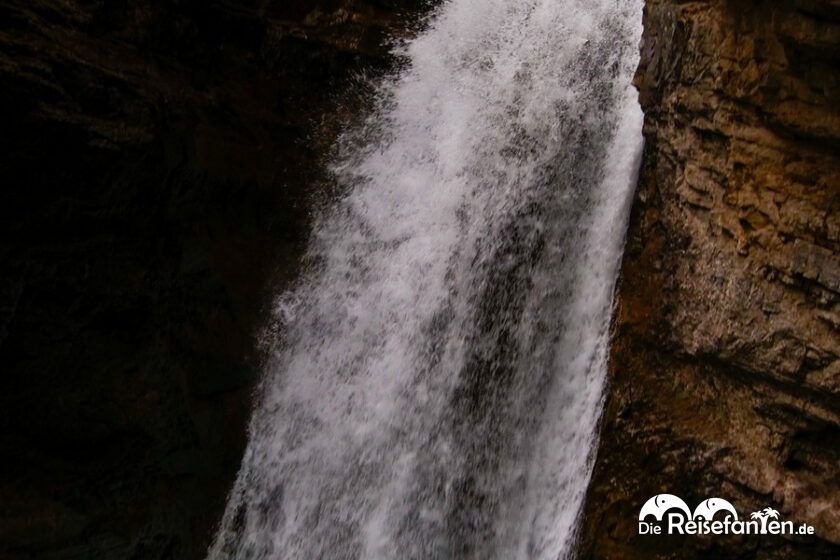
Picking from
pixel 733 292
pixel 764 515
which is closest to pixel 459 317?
pixel 733 292

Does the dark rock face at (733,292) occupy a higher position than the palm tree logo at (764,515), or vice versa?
the dark rock face at (733,292)

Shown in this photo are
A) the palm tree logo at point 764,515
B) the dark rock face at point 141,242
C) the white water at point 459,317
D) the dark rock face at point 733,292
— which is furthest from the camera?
the white water at point 459,317

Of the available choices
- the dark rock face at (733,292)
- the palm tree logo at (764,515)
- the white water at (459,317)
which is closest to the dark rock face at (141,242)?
the white water at (459,317)

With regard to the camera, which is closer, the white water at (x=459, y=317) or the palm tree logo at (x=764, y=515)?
the palm tree logo at (x=764, y=515)

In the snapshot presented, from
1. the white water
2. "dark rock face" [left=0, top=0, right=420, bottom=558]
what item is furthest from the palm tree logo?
"dark rock face" [left=0, top=0, right=420, bottom=558]

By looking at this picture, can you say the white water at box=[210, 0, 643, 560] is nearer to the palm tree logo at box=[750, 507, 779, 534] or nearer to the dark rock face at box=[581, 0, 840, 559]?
the dark rock face at box=[581, 0, 840, 559]

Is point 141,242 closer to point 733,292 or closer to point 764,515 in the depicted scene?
point 733,292

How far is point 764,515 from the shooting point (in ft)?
14.8

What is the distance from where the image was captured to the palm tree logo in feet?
14.7

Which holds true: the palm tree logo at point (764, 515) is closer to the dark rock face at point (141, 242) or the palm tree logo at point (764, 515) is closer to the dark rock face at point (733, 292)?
the dark rock face at point (733, 292)

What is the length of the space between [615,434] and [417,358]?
1630 mm

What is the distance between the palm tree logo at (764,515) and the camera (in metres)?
4.47

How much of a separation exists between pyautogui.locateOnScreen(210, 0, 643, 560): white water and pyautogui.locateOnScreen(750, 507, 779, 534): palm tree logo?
1.13 metres

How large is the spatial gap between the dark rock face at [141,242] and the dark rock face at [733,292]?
3.05 m
